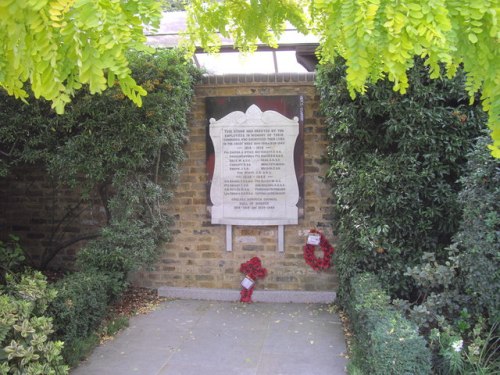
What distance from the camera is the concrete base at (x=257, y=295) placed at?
6152mm

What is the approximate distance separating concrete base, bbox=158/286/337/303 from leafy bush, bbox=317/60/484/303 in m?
1.09

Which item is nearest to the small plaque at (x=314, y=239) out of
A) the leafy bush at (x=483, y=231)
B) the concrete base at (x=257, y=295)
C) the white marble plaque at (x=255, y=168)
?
the white marble plaque at (x=255, y=168)

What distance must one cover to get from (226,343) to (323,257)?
70.2 inches

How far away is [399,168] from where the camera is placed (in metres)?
4.68

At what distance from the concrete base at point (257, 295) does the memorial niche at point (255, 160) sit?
2.86 feet

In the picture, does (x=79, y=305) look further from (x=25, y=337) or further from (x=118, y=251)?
(x=25, y=337)

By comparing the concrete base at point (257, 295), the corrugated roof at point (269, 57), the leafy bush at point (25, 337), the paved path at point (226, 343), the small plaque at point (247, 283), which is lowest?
the paved path at point (226, 343)

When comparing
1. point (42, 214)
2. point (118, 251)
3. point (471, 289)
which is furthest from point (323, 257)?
point (42, 214)

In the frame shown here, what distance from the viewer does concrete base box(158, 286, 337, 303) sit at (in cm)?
615

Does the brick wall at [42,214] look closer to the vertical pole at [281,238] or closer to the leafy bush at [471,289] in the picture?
the vertical pole at [281,238]

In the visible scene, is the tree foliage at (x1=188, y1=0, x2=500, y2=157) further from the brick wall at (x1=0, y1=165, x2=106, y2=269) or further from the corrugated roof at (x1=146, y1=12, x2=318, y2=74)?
the brick wall at (x1=0, y1=165, x2=106, y2=269)

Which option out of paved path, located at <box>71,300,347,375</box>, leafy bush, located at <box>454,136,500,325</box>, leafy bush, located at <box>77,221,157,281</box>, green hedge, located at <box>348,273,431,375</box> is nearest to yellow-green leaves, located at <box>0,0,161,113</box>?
green hedge, located at <box>348,273,431,375</box>

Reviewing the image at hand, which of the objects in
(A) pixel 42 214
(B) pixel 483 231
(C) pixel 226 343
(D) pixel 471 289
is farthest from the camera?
(A) pixel 42 214

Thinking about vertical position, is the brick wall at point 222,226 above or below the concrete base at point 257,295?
above
